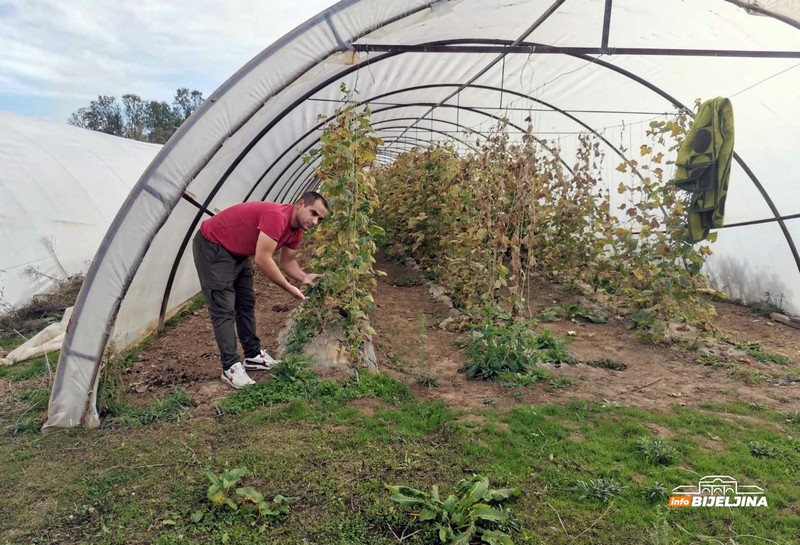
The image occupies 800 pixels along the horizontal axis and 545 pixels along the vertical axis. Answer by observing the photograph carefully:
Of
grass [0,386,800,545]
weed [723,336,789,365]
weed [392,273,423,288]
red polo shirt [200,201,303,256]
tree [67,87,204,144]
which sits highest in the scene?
tree [67,87,204,144]

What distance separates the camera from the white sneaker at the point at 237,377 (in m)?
3.78

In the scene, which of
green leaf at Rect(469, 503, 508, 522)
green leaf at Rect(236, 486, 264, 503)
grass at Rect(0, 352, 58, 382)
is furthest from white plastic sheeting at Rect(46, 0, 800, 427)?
green leaf at Rect(469, 503, 508, 522)

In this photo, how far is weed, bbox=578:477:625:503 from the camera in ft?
8.29

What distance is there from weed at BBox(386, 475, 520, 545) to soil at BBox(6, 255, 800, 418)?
1135 millimetres

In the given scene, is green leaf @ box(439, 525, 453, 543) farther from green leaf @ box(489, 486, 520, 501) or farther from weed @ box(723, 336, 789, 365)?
weed @ box(723, 336, 789, 365)

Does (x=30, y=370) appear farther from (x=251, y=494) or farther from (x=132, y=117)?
(x=132, y=117)

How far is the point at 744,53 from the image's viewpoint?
4328mm

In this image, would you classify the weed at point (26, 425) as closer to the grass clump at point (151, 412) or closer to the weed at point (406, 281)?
the grass clump at point (151, 412)

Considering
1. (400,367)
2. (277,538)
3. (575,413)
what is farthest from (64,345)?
(575,413)

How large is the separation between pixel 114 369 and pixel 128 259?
814 mm

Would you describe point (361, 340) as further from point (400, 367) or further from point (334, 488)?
point (334, 488)

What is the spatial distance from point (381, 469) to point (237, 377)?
1.56 m

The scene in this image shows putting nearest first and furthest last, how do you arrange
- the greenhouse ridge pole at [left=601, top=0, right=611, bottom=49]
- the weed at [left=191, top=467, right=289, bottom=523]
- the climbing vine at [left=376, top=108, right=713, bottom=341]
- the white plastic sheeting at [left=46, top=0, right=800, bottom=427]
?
1. the weed at [left=191, top=467, right=289, bottom=523]
2. the white plastic sheeting at [left=46, top=0, right=800, bottom=427]
3. the greenhouse ridge pole at [left=601, top=0, right=611, bottom=49]
4. the climbing vine at [left=376, top=108, right=713, bottom=341]

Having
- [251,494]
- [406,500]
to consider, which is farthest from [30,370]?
[406,500]
